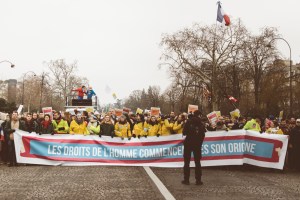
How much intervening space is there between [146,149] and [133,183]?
4211mm

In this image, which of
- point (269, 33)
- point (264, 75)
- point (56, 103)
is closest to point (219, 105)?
point (264, 75)

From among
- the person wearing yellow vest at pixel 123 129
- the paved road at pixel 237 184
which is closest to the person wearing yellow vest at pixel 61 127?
the person wearing yellow vest at pixel 123 129

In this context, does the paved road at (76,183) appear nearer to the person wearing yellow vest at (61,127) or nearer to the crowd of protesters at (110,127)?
the crowd of protesters at (110,127)

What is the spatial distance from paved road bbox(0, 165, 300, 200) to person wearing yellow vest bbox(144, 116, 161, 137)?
200 centimetres

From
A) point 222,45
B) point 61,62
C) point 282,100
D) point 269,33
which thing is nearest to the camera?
point 282,100

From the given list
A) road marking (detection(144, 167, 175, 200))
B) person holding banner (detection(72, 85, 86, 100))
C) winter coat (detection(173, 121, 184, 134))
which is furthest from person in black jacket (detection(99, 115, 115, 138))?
person holding banner (detection(72, 85, 86, 100))

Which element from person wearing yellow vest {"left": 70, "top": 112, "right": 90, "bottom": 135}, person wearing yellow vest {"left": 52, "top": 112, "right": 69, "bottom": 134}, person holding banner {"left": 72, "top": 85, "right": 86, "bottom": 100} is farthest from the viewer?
person holding banner {"left": 72, "top": 85, "right": 86, "bottom": 100}

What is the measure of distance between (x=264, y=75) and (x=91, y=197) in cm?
5797

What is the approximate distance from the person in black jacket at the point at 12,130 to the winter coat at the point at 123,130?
314cm

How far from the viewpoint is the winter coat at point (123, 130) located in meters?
16.3

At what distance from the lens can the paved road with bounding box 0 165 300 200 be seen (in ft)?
32.1

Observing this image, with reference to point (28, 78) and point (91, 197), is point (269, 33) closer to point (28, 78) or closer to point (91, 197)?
point (91, 197)

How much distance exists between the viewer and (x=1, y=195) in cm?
977

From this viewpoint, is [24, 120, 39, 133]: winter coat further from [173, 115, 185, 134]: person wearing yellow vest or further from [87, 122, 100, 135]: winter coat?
[173, 115, 185, 134]: person wearing yellow vest
